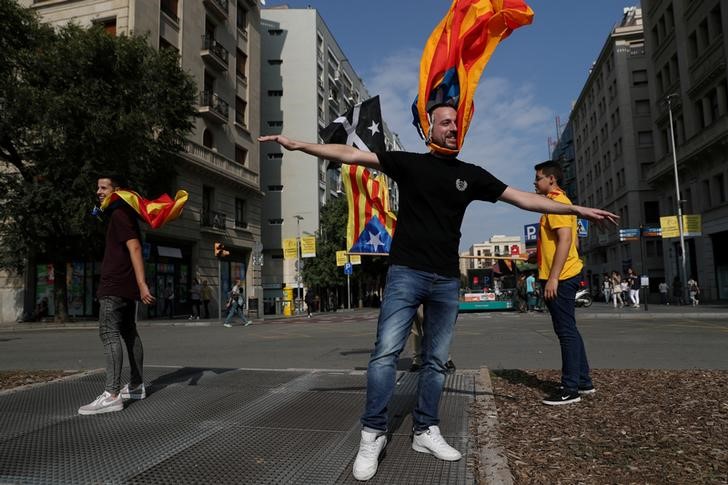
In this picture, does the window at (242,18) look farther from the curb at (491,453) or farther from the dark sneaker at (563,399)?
the curb at (491,453)

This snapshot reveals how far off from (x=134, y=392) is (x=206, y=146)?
26.9 meters

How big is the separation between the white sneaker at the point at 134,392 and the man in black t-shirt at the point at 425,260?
261 centimetres

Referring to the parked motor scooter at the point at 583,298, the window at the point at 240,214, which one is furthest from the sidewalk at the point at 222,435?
the window at the point at 240,214

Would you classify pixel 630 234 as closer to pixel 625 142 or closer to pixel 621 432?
pixel 621 432

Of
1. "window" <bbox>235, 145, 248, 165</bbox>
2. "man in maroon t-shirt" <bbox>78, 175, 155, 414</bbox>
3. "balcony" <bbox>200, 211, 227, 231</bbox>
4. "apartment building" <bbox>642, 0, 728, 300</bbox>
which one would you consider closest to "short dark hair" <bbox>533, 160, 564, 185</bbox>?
"man in maroon t-shirt" <bbox>78, 175, 155, 414</bbox>

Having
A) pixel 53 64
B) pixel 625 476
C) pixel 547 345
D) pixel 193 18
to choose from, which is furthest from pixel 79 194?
pixel 625 476

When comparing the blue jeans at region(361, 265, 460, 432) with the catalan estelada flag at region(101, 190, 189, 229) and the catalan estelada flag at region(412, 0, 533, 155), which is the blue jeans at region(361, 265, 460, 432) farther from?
the catalan estelada flag at region(412, 0, 533, 155)

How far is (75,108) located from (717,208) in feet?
106

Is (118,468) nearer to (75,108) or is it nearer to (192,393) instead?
(192,393)

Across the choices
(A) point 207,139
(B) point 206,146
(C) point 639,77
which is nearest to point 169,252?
(B) point 206,146

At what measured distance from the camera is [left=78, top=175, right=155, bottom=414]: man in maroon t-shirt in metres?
4.31

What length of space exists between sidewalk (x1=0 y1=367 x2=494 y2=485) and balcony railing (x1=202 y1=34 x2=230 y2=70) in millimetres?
27634

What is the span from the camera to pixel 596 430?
351cm

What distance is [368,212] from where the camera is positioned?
7.52 meters
